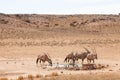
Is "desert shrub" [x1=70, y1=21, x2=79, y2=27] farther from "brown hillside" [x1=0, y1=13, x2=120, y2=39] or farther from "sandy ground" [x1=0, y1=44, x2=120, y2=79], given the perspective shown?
"sandy ground" [x1=0, y1=44, x2=120, y2=79]

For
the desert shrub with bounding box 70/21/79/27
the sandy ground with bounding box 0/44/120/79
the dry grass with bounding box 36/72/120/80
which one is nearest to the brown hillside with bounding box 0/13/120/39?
the desert shrub with bounding box 70/21/79/27

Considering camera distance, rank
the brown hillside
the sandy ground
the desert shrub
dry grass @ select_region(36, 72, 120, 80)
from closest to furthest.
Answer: dry grass @ select_region(36, 72, 120, 80) → the sandy ground → the brown hillside → the desert shrub

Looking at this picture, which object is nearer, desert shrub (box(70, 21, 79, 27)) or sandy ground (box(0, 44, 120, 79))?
sandy ground (box(0, 44, 120, 79))

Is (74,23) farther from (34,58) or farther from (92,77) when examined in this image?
(92,77)

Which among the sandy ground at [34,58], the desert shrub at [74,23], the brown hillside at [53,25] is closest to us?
the sandy ground at [34,58]

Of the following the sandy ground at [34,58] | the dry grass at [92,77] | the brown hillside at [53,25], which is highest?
the brown hillside at [53,25]

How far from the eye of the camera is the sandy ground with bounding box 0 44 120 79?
30316 mm

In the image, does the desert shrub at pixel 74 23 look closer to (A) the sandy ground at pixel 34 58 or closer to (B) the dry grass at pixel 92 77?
(A) the sandy ground at pixel 34 58

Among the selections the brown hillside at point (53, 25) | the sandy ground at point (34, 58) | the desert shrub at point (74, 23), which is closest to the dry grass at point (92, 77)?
the sandy ground at point (34, 58)

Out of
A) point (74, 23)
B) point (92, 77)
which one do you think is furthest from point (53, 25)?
point (92, 77)

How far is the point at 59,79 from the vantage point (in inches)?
1022

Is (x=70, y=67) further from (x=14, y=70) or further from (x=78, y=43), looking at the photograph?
(x=78, y=43)

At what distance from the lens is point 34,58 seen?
4081 cm

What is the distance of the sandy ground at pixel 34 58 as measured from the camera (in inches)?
1194
